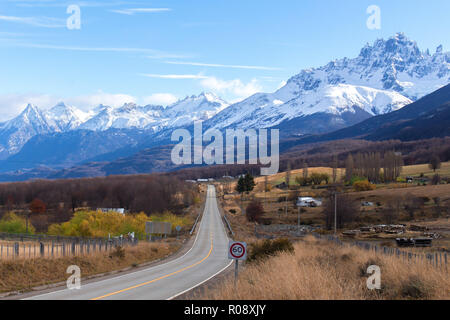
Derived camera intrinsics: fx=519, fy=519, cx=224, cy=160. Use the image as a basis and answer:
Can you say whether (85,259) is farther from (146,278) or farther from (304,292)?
(304,292)

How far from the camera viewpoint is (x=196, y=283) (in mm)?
26234

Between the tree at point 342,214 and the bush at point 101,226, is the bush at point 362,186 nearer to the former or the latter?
the tree at point 342,214

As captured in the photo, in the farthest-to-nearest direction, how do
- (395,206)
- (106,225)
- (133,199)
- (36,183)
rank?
(36,183) → (133,199) → (395,206) → (106,225)

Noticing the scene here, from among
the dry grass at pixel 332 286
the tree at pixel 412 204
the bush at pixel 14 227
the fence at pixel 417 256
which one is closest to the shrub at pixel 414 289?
the dry grass at pixel 332 286

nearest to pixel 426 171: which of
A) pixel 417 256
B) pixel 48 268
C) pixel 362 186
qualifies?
pixel 362 186

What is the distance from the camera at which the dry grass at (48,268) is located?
2353cm

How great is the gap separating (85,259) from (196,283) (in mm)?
8387

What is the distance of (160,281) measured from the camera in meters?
26.8

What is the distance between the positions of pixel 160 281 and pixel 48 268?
19.2 ft

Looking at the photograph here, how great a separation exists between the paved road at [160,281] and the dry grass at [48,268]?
6.88 feet

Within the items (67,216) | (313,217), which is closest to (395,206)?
(313,217)

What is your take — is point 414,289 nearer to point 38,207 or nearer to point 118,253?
point 118,253

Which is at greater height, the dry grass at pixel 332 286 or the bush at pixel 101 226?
the dry grass at pixel 332 286

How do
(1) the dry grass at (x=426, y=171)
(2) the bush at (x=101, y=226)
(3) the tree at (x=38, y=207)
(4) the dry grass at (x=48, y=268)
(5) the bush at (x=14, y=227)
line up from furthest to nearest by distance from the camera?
(1) the dry grass at (x=426, y=171) < (3) the tree at (x=38, y=207) < (5) the bush at (x=14, y=227) < (2) the bush at (x=101, y=226) < (4) the dry grass at (x=48, y=268)
